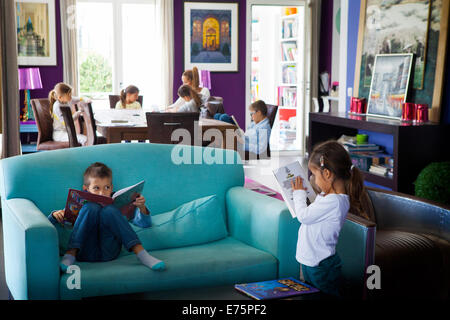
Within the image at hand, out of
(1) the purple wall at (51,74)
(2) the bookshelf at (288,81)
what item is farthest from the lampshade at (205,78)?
(1) the purple wall at (51,74)

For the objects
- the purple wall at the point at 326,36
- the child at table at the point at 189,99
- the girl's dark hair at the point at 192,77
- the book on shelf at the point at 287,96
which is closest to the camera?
the child at table at the point at 189,99

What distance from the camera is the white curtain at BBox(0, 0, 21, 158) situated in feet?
23.4

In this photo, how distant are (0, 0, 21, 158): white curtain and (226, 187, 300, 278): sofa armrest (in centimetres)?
508

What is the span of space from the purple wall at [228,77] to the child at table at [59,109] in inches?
95.8

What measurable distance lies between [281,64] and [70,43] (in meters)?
3.50

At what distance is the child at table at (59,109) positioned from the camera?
612 cm

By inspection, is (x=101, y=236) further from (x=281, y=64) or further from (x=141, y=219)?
(x=281, y=64)

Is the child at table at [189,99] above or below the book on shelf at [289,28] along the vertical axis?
below

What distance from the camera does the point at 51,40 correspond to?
7.89 m

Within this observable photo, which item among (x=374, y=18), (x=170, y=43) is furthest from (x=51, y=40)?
(x=374, y=18)

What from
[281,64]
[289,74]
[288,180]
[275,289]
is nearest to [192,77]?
[289,74]

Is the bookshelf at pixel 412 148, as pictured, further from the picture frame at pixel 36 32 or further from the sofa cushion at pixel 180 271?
the picture frame at pixel 36 32

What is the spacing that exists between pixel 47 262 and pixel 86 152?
76 centimetres
